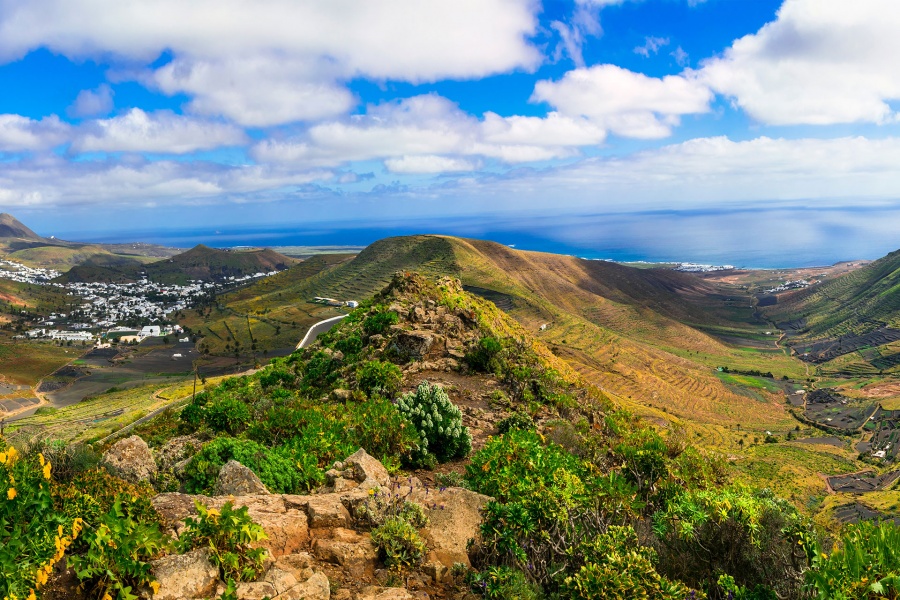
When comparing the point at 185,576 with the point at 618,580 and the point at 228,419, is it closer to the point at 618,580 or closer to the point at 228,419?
the point at 618,580

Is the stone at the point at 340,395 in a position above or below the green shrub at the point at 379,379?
below

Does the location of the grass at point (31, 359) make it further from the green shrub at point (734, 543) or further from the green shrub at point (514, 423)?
the green shrub at point (734, 543)

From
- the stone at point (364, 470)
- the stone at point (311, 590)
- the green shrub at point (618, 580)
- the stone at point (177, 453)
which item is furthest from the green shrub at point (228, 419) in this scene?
the green shrub at point (618, 580)

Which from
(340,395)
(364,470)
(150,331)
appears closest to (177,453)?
(340,395)

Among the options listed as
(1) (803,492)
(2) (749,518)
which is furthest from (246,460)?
(1) (803,492)

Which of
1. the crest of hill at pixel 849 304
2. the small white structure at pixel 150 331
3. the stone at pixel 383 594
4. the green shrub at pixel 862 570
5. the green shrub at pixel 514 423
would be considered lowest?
the small white structure at pixel 150 331

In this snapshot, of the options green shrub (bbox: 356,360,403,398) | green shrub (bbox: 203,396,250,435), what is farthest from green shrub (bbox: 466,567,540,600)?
green shrub (bbox: 356,360,403,398)

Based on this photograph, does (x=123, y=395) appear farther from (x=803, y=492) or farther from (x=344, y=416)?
(x=803, y=492)

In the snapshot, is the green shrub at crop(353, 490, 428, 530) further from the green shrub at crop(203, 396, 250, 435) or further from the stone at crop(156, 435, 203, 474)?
the green shrub at crop(203, 396, 250, 435)
